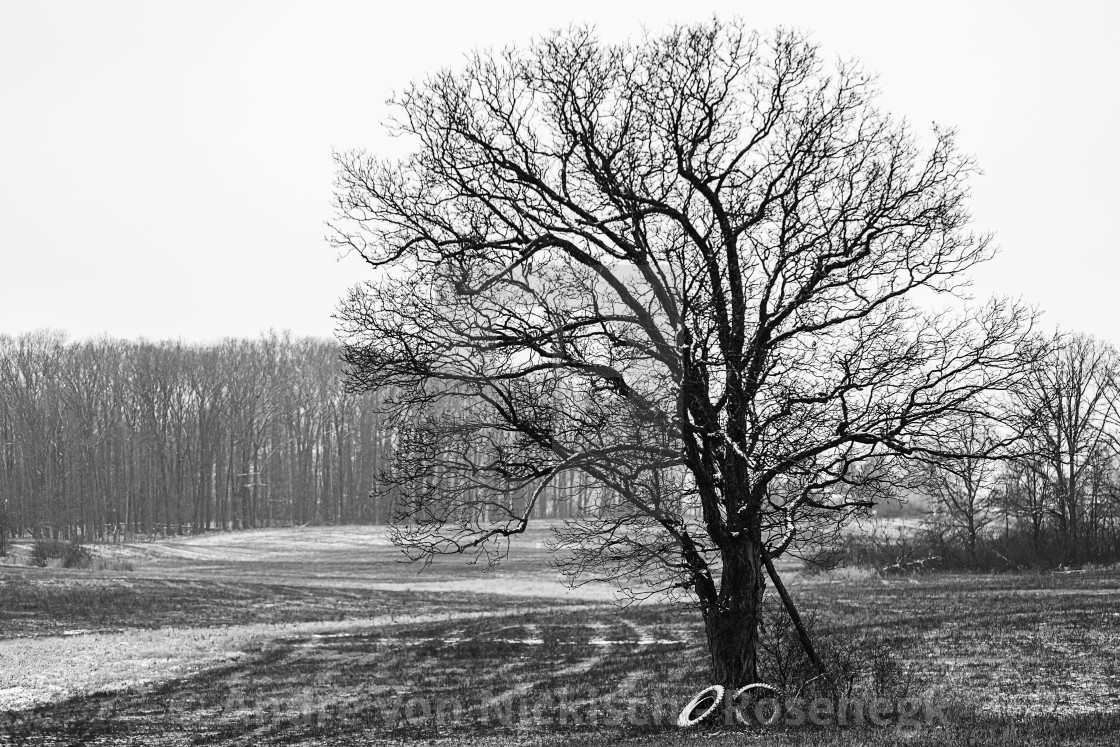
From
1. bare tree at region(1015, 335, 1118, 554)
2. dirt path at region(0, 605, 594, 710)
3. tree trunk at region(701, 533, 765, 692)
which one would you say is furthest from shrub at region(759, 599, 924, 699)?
bare tree at region(1015, 335, 1118, 554)

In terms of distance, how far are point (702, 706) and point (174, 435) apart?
85312 mm

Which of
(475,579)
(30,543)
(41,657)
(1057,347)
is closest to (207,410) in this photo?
(30,543)

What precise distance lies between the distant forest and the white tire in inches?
2878

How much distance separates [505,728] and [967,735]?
6.78m

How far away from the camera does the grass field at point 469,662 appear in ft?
47.1

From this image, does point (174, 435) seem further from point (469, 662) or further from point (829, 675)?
point (829, 675)

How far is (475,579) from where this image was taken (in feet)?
177

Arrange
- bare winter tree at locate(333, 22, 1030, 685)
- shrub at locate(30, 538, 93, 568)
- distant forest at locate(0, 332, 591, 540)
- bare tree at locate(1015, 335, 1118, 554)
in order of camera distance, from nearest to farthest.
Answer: bare winter tree at locate(333, 22, 1030, 685)
bare tree at locate(1015, 335, 1118, 554)
shrub at locate(30, 538, 93, 568)
distant forest at locate(0, 332, 591, 540)

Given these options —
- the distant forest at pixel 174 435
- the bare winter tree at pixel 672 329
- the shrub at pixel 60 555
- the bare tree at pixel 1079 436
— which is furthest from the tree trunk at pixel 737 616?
the distant forest at pixel 174 435

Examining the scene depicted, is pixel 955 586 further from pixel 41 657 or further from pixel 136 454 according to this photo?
pixel 136 454

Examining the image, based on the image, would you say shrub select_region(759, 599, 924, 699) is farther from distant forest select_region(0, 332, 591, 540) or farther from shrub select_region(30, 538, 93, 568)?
distant forest select_region(0, 332, 591, 540)

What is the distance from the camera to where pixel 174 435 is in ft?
299

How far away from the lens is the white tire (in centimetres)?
1374

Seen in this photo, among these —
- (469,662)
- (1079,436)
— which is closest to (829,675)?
(469,662)
